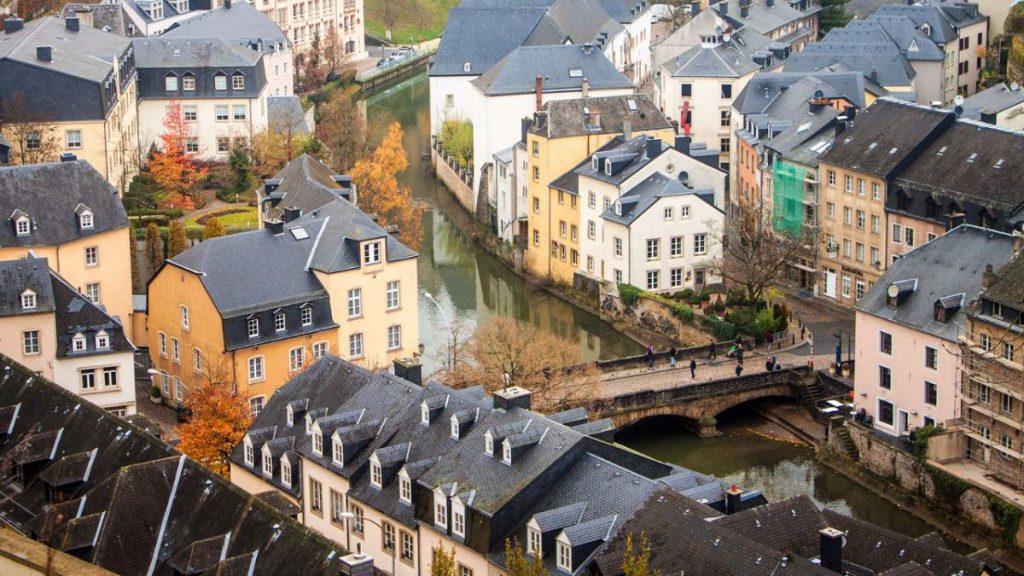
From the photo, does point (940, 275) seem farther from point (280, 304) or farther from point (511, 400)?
point (280, 304)

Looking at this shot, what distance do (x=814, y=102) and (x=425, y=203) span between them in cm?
2653

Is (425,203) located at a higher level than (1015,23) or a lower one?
lower

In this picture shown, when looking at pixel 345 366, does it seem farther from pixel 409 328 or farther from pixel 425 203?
pixel 425 203

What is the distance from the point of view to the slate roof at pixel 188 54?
113375 millimetres

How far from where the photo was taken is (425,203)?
121 meters

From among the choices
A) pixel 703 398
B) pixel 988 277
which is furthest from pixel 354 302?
pixel 988 277

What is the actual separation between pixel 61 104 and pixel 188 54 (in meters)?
14.3

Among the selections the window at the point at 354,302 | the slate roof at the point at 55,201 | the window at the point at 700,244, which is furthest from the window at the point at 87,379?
the window at the point at 700,244

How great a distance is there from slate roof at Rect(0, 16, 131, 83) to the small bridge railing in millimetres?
33395

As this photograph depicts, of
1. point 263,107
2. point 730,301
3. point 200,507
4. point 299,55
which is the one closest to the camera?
point 200,507

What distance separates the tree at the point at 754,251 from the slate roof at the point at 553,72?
19031 millimetres

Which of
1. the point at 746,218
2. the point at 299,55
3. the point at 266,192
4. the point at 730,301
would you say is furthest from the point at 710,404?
the point at 299,55

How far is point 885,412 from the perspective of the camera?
3110 inches

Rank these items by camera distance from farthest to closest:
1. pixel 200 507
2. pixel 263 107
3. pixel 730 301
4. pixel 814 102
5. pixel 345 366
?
pixel 263 107 < pixel 814 102 < pixel 730 301 < pixel 345 366 < pixel 200 507
